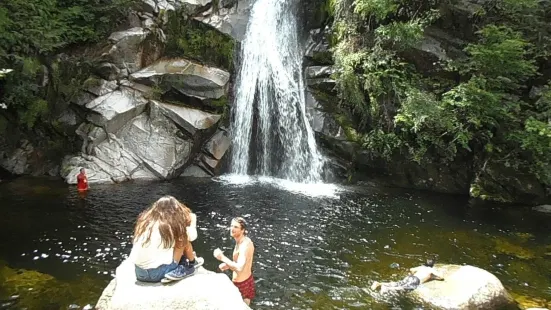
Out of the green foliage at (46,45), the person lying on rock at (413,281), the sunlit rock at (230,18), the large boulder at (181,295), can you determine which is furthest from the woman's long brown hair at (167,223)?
the sunlit rock at (230,18)

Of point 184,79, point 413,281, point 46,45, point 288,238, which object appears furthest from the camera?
point 184,79

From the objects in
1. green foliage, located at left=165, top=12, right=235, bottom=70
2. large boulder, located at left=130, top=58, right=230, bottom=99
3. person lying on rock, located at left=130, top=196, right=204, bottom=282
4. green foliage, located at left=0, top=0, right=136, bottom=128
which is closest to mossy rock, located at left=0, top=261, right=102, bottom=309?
person lying on rock, located at left=130, top=196, right=204, bottom=282

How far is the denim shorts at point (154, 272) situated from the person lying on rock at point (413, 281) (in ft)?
16.4

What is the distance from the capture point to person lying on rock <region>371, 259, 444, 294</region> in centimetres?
891

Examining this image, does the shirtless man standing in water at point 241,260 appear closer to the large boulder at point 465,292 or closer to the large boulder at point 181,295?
the large boulder at point 181,295

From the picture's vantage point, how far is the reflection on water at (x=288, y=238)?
343 inches

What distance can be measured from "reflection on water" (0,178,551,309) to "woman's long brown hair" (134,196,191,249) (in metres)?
3.13

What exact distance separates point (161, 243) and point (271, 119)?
15088 mm

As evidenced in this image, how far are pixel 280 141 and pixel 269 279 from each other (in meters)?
11.4

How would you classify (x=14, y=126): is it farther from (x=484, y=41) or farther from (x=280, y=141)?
(x=484, y=41)

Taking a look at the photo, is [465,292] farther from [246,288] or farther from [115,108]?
[115,108]

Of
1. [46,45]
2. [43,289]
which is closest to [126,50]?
[46,45]

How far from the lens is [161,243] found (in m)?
5.77

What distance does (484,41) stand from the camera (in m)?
17.0
